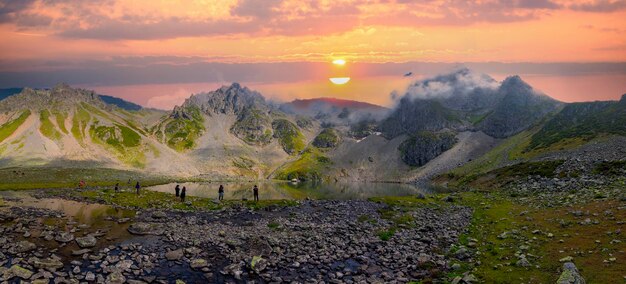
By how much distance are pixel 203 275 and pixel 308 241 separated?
1265 cm

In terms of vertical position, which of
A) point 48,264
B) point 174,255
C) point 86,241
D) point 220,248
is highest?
point 48,264

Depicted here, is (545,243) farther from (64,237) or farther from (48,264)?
(64,237)

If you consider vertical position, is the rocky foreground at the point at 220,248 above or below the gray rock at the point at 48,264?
below

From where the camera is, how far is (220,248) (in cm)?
3616

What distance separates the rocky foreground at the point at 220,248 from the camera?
29672 millimetres

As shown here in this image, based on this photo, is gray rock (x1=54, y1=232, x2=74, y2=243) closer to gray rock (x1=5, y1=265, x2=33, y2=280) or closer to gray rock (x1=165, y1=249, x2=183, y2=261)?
gray rock (x1=5, y1=265, x2=33, y2=280)

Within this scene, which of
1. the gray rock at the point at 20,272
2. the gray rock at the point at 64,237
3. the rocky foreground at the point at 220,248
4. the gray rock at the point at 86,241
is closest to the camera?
the gray rock at the point at 20,272

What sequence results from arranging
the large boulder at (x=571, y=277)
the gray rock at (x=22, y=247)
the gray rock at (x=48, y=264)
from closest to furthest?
the large boulder at (x=571, y=277)
the gray rock at (x=48, y=264)
the gray rock at (x=22, y=247)

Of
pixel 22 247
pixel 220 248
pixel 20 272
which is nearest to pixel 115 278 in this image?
pixel 20 272

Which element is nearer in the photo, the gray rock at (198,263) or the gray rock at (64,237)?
the gray rock at (198,263)

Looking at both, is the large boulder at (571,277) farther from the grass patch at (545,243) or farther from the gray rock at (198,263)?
the gray rock at (198,263)

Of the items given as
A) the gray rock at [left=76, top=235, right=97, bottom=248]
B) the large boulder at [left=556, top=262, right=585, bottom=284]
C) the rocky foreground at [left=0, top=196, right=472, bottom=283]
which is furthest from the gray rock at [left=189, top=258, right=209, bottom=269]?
the large boulder at [left=556, top=262, right=585, bottom=284]

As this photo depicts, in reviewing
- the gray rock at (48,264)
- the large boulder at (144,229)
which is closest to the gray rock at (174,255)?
the large boulder at (144,229)

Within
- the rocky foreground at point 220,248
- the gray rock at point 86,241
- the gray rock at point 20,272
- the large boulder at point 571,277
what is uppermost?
the large boulder at point 571,277
